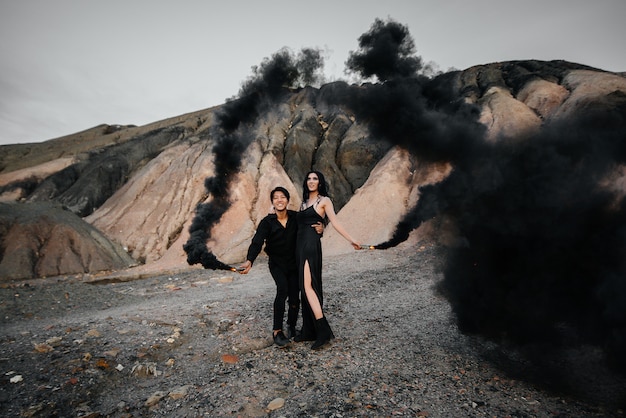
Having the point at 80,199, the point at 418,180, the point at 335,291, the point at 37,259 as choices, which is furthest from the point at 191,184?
the point at 335,291

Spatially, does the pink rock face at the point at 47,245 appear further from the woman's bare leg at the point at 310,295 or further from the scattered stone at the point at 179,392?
the woman's bare leg at the point at 310,295

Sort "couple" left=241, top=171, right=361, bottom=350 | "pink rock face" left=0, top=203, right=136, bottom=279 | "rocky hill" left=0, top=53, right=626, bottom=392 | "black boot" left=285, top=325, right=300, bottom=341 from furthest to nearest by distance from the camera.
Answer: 1. "pink rock face" left=0, top=203, right=136, bottom=279
2. "black boot" left=285, top=325, right=300, bottom=341
3. "couple" left=241, top=171, right=361, bottom=350
4. "rocky hill" left=0, top=53, right=626, bottom=392

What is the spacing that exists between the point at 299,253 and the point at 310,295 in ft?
1.76

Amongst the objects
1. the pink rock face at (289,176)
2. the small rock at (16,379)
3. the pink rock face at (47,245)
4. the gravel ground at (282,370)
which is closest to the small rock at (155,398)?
the gravel ground at (282,370)

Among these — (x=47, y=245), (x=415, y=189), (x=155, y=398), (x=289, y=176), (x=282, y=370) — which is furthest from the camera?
(x=289, y=176)

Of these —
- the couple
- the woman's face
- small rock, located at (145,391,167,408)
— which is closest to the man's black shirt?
the couple

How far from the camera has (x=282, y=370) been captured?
385 centimetres

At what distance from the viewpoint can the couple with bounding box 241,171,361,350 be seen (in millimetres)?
4430

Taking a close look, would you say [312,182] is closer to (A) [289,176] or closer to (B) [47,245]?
(B) [47,245]

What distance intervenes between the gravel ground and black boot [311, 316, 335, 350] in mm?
93

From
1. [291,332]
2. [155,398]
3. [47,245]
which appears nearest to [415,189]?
[291,332]

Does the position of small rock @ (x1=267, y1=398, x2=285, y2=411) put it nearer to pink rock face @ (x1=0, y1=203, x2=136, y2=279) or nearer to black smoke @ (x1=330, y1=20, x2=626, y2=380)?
black smoke @ (x1=330, y1=20, x2=626, y2=380)

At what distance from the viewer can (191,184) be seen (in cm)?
1994

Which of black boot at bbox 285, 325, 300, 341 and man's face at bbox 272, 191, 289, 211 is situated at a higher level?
man's face at bbox 272, 191, 289, 211
